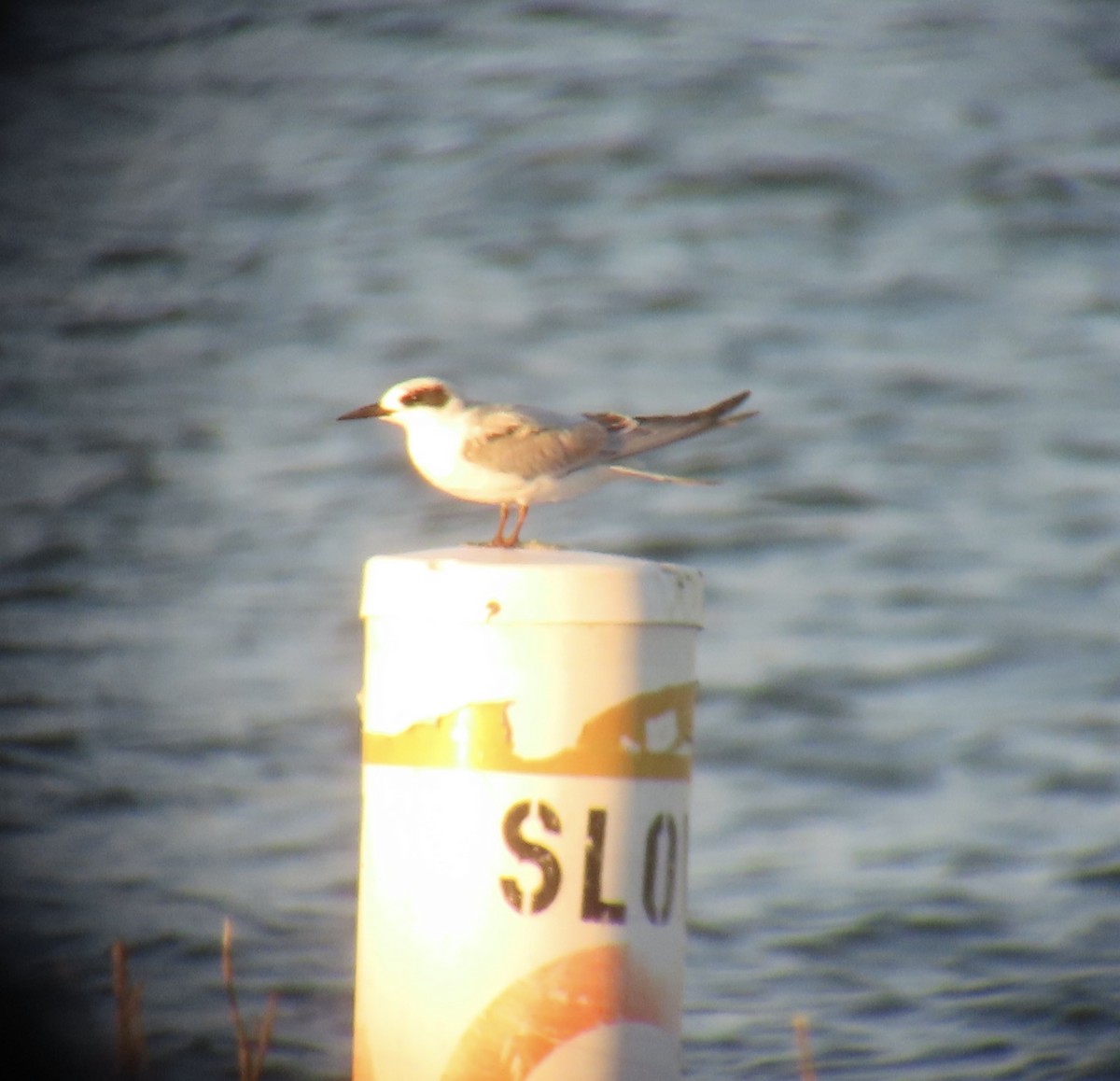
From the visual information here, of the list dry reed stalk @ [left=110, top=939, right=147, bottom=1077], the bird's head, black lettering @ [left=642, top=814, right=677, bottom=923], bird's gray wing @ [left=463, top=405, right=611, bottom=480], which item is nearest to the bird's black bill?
the bird's head

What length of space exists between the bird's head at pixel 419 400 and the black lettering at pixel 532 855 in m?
1.69

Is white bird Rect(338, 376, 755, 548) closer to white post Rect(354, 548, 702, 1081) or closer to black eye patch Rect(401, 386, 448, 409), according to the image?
black eye patch Rect(401, 386, 448, 409)

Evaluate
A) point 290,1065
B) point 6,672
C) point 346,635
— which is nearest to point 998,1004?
point 290,1065

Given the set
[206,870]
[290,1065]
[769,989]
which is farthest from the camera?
[206,870]

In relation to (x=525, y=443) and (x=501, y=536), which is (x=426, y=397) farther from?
(x=501, y=536)

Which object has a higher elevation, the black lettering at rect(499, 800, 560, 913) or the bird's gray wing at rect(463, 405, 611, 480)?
the bird's gray wing at rect(463, 405, 611, 480)

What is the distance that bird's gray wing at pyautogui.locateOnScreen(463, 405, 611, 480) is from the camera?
4535 mm

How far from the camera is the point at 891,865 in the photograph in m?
8.50

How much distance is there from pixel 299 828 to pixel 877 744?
3.13 m

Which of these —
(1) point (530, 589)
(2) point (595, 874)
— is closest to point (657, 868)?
(2) point (595, 874)

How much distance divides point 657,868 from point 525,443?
151 cm

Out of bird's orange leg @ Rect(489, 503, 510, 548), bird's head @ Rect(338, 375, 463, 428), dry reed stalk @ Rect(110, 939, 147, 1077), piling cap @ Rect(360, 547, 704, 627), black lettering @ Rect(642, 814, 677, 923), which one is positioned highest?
piling cap @ Rect(360, 547, 704, 627)

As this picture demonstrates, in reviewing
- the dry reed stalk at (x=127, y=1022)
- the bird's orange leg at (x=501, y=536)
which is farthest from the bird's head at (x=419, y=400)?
the dry reed stalk at (x=127, y=1022)

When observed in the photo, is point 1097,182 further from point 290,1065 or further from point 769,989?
point 290,1065
